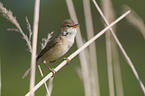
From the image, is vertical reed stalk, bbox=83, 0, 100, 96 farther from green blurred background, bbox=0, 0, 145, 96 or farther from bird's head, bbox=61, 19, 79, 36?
green blurred background, bbox=0, 0, 145, 96

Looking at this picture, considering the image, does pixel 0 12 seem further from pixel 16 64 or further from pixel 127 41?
pixel 127 41

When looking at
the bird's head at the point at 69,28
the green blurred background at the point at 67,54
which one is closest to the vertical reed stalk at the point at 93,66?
the bird's head at the point at 69,28

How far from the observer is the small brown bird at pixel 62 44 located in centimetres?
284

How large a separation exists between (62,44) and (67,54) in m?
6.32

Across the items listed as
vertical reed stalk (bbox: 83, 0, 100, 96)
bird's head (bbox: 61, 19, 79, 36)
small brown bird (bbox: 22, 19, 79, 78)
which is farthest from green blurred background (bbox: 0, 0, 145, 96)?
vertical reed stalk (bbox: 83, 0, 100, 96)

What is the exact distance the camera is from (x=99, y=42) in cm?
1017

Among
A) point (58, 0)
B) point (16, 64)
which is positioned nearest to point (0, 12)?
point (16, 64)

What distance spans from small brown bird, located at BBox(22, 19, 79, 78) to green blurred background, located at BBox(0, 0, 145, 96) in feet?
5.31

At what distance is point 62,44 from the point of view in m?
2.89

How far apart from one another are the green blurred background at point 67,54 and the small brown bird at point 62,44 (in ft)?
5.31

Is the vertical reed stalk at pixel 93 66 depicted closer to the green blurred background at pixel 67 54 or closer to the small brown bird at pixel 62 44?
the small brown bird at pixel 62 44

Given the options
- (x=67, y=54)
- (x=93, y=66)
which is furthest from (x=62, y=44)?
(x=67, y=54)

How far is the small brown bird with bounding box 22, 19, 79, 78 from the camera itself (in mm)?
2838

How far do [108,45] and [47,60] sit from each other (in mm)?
847
